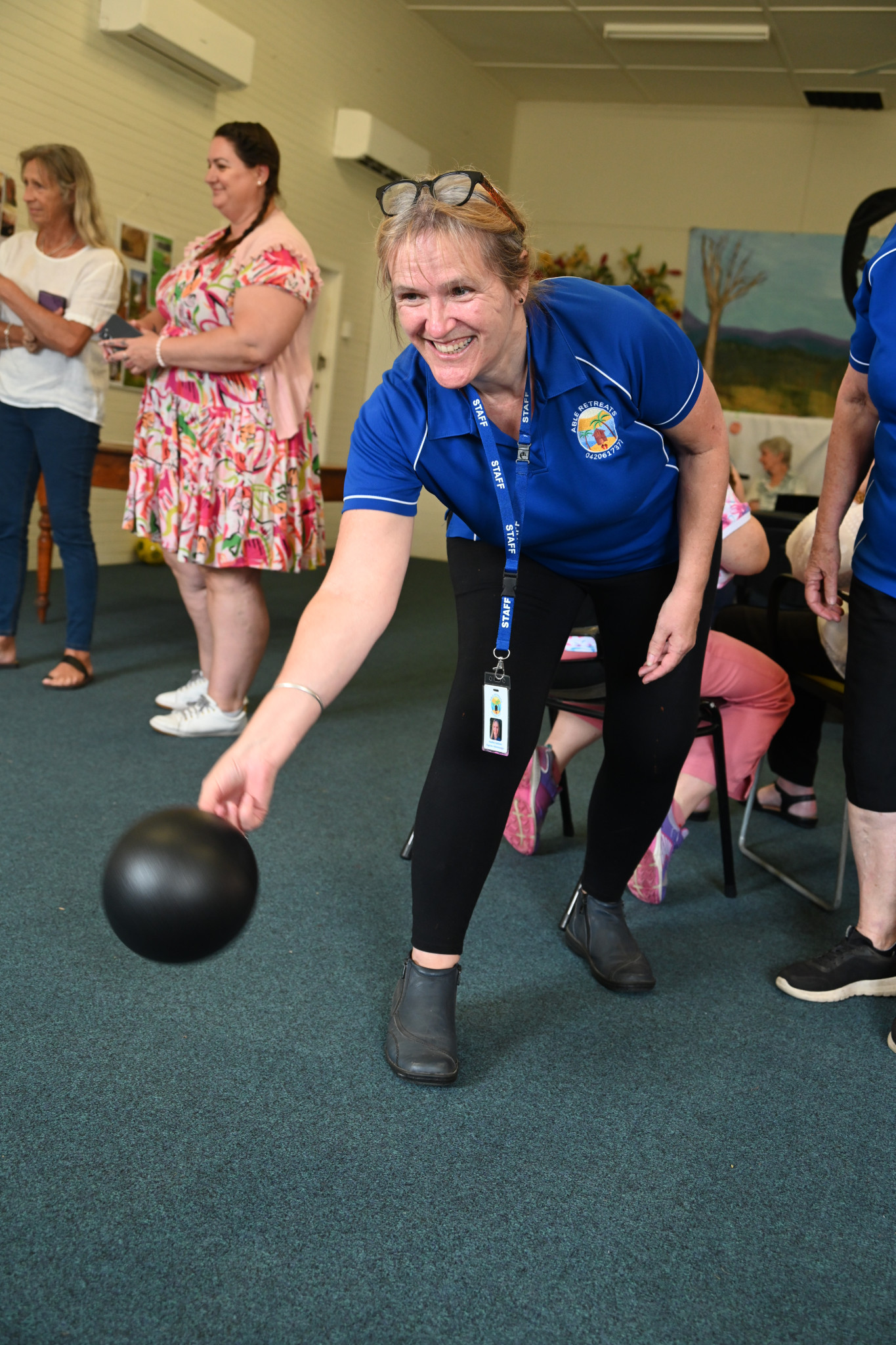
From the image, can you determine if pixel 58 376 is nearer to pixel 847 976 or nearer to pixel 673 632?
pixel 673 632

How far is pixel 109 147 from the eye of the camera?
6.07m

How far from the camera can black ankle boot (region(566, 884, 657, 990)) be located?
197 centimetres

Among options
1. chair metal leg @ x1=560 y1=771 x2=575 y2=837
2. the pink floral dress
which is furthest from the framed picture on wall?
chair metal leg @ x1=560 y1=771 x2=575 y2=837

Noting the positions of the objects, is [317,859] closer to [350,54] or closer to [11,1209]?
[11,1209]

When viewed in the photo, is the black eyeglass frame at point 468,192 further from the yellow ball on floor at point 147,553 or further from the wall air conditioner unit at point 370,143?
the wall air conditioner unit at point 370,143

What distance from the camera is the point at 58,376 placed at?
11.5 ft

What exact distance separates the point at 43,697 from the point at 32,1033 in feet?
6.46

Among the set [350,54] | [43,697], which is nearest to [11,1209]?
[43,697]

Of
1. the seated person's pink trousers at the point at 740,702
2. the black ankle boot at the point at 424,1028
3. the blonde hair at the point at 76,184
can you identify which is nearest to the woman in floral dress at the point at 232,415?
the blonde hair at the point at 76,184

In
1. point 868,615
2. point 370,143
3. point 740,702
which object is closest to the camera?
point 868,615

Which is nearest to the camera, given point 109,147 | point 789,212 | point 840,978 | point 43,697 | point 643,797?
point 643,797

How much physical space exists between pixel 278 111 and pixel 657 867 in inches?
268

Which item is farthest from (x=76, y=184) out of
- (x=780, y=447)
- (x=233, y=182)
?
(x=780, y=447)

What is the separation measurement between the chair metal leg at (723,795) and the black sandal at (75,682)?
6.93 ft
